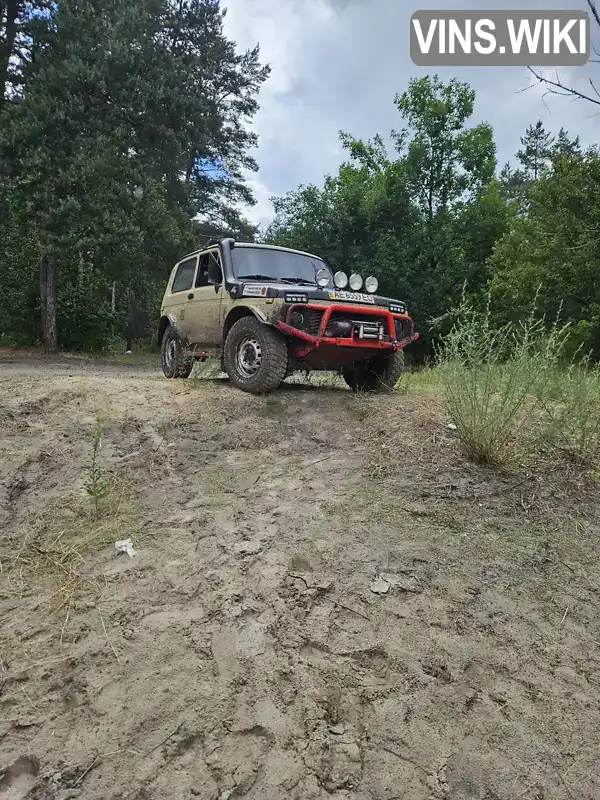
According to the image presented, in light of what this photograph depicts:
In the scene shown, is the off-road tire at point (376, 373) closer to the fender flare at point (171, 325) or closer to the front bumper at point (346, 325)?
the front bumper at point (346, 325)

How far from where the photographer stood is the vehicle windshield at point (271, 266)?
7.25 m

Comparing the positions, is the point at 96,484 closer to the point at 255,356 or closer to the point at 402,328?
the point at 255,356

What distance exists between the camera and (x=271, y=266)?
292 inches

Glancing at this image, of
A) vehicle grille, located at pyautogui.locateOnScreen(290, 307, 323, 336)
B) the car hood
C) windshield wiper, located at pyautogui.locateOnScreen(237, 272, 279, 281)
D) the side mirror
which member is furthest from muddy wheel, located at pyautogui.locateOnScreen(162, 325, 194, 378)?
vehicle grille, located at pyautogui.locateOnScreen(290, 307, 323, 336)

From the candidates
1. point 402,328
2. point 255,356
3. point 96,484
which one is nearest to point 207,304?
point 255,356

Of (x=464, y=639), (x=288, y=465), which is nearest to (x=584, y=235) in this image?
(x=288, y=465)

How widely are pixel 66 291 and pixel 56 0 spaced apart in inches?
334

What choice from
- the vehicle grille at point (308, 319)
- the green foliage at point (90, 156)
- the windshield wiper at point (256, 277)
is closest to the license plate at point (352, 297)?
the vehicle grille at point (308, 319)

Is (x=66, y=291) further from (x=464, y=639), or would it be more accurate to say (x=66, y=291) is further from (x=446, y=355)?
(x=464, y=639)

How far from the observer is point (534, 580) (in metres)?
3.49

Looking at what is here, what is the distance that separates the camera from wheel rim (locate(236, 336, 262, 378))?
20.9ft

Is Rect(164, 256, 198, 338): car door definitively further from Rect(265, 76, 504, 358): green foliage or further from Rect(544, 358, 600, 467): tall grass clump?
Rect(265, 76, 504, 358): green foliage

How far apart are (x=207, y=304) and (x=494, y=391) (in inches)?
159

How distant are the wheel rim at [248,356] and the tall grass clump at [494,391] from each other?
2.05 m
